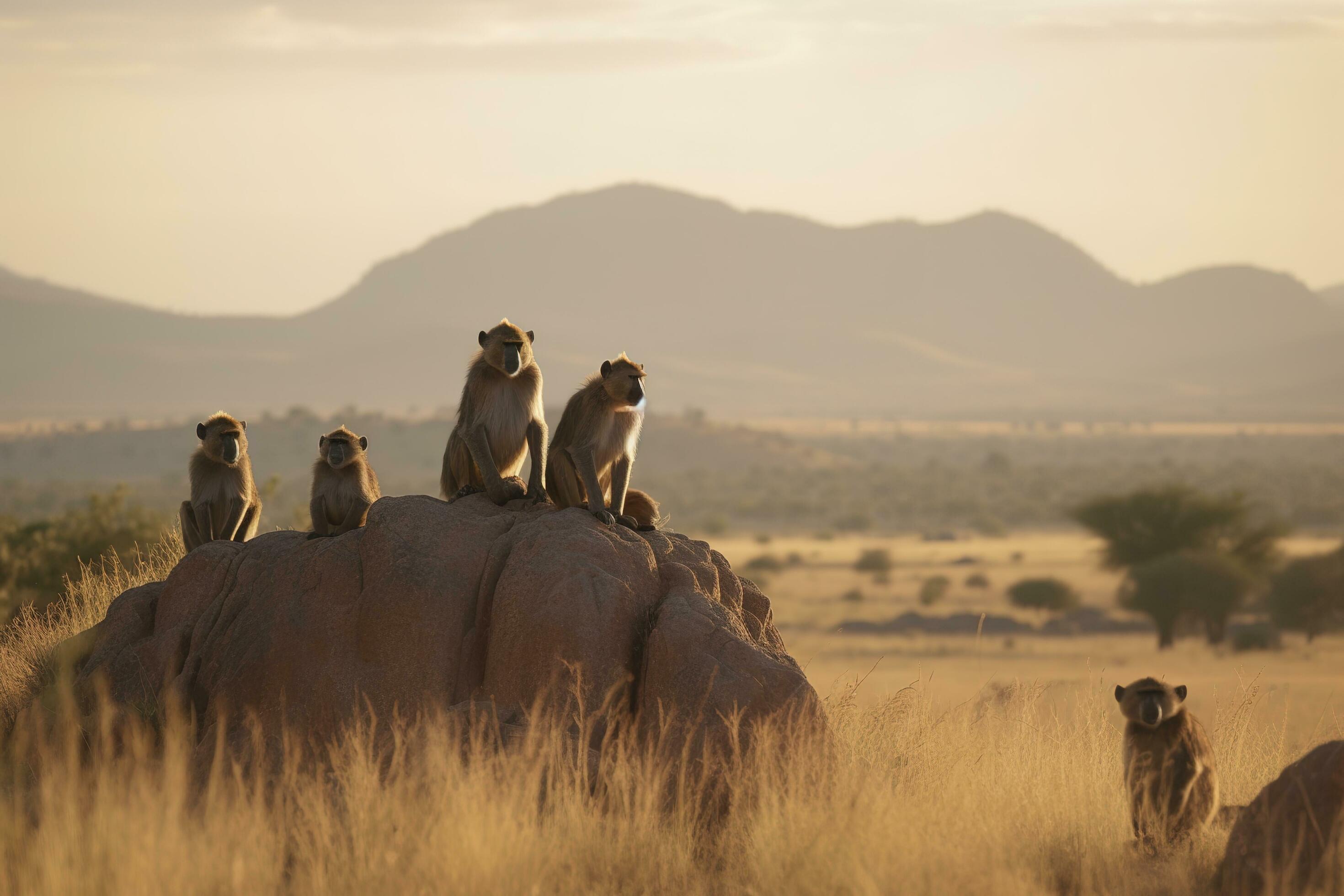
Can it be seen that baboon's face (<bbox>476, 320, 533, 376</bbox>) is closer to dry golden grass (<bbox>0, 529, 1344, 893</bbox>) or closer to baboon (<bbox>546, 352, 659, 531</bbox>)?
baboon (<bbox>546, 352, 659, 531</bbox>)

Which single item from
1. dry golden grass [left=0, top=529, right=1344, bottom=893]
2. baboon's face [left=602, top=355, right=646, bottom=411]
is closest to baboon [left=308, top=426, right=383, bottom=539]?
baboon's face [left=602, top=355, right=646, bottom=411]

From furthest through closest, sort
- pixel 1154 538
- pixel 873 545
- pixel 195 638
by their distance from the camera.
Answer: pixel 873 545, pixel 1154 538, pixel 195 638

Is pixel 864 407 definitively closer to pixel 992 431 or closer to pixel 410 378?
pixel 992 431

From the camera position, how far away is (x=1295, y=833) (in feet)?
26.7

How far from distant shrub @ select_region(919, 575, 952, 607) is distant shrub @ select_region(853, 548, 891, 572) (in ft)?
12.2

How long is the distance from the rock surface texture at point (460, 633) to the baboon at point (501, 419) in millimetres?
413

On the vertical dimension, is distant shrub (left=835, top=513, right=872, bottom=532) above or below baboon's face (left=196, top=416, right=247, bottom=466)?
below

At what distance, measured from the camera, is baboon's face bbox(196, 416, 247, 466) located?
40.9 ft

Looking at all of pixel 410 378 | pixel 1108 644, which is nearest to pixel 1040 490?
pixel 1108 644

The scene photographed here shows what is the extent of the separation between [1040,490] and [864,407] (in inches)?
4104

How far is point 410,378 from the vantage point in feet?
613

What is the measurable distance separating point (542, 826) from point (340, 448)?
4.22 m

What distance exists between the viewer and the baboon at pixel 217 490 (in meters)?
12.7

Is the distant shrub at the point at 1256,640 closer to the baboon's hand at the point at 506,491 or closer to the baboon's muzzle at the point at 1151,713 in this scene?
the baboon's muzzle at the point at 1151,713
